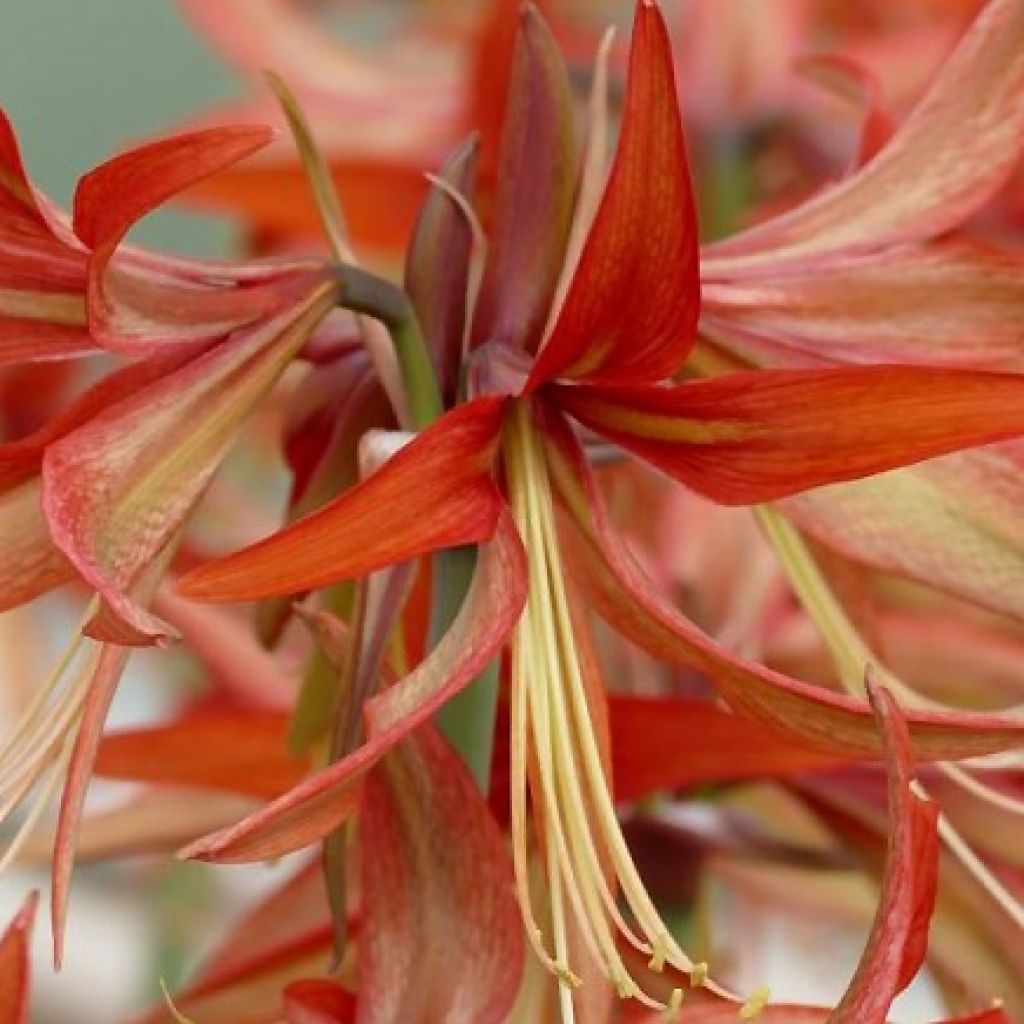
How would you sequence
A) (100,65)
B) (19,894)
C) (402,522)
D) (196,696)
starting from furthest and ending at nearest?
(100,65) < (19,894) < (196,696) < (402,522)

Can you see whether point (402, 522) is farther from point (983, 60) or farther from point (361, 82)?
point (361, 82)

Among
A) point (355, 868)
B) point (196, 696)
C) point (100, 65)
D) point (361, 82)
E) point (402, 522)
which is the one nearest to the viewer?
point (402, 522)

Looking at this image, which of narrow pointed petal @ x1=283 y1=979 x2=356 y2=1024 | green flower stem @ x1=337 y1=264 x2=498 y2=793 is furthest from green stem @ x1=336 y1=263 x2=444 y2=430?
narrow pointed petal @ x1=283 y1=979 x2=356 y2=1024

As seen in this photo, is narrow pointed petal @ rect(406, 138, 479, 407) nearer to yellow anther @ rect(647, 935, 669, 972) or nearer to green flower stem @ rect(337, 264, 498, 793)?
green flower stem @ rect(337, 264, 498, 793)

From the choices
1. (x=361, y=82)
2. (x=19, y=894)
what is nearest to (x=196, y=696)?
(x=361, y=82)

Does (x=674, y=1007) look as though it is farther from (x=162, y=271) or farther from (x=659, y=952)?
(x=162, y=271)

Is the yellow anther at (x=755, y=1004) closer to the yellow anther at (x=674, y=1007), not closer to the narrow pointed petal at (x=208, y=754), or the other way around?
the yellow anther at (x=674, y=1007)

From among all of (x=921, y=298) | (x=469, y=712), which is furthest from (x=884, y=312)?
(x=469, y=712)
